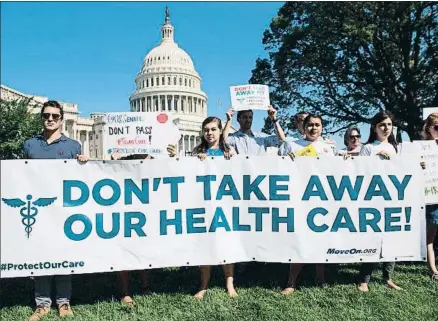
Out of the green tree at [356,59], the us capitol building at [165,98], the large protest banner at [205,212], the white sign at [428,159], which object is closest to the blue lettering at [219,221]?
the large protest banner at [205,212]

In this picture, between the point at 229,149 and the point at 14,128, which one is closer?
the point at 229,149

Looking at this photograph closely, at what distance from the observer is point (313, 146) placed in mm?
4164

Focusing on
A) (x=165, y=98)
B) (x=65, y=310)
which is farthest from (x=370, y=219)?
(x=165, y=98)

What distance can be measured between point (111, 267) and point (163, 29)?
9013 centimetres

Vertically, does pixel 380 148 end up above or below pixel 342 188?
above

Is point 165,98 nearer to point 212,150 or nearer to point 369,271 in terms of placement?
point 212,150

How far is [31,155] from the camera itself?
12.3ft

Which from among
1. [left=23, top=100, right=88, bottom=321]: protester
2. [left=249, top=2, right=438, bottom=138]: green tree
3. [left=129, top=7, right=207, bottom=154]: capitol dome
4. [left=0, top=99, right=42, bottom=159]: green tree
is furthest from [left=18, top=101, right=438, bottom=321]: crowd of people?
[left=129, top=7, right=207, bottom=154]: capitol dome

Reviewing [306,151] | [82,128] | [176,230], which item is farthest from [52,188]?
[82,128]

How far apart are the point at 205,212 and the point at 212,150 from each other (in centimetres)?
58

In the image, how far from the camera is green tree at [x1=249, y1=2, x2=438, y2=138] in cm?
1545

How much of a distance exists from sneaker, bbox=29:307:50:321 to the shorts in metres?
3.66

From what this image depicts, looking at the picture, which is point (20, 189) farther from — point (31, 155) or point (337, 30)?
point (337, 30)

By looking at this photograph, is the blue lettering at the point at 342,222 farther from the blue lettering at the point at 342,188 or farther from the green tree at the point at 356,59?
the green tree at the point at 356,59
